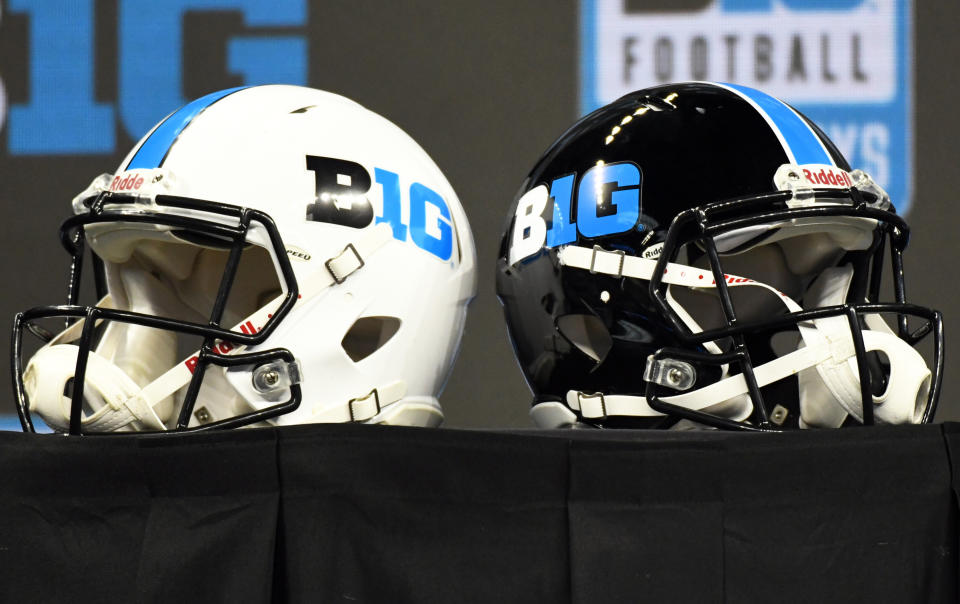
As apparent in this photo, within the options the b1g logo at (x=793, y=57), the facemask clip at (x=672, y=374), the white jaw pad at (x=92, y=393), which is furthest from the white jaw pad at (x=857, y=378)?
the b1g logo at (x=793, y=57)

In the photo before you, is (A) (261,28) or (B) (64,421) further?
(A) (261,28)

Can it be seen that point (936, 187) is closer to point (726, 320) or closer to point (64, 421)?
point (726, 320)

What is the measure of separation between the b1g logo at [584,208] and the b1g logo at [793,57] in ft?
2.70

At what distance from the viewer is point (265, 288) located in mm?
1097

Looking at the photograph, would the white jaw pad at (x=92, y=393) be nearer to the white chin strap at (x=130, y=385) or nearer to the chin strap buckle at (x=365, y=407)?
the white chin strap at (x=130, y=385)

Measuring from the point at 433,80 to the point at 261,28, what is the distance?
30cm

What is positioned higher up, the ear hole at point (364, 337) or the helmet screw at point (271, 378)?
the ear hole at point (364, 337)

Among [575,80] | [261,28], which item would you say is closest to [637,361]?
[575,80]

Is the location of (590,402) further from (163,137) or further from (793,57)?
(793,57)

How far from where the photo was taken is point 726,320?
0.96 metres

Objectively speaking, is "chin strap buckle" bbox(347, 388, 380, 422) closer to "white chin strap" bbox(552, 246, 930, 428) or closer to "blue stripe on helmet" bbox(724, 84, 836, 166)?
"white chin strap" bbox(552, 246, 930, 428)

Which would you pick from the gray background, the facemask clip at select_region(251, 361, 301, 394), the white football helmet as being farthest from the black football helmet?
the gray background

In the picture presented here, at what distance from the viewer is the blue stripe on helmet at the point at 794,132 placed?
0.96 meters

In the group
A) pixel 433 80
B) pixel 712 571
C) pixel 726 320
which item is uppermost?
pixel 433 80
